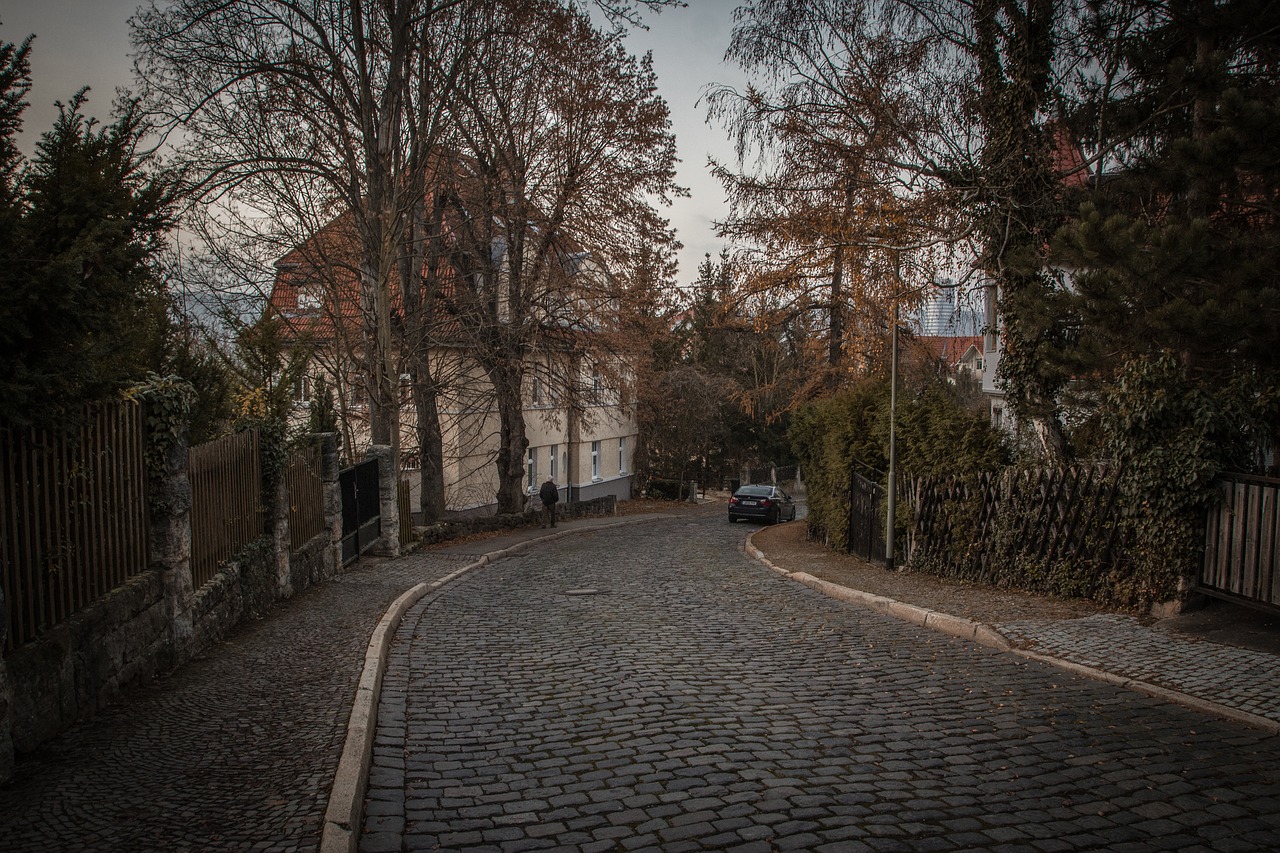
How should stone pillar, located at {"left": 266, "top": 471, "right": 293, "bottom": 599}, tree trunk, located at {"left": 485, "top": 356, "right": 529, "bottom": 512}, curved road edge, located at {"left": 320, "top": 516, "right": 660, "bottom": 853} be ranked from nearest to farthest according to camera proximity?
curved road edge, located at {"left": 320, "top": 516, "right": 660, "bottom": 853} → stone pillar, located at {"left": 266, "top": 471, "right": 293, "bottom": 599} → tree trunk, located at {"left": 485, "top": 356, "right": 529, "bottom": 512}

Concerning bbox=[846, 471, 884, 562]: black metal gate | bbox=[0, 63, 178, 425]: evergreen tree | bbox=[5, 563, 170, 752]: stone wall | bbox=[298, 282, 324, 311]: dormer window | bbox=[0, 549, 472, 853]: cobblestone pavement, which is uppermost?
bbox=[298, 282, 324, 311]: dormer window

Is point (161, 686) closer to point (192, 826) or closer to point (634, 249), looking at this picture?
point (192, 826)

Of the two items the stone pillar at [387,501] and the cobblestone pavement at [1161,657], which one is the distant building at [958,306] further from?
the stone pillar at [387,501]

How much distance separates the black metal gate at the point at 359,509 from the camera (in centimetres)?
1622

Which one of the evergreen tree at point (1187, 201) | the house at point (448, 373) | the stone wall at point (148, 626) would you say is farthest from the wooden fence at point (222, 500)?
the evergreen tree at point (1187, 201)

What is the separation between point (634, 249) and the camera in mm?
26125

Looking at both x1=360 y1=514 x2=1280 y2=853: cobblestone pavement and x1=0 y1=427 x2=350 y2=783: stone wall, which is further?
x1=0 y1=427 x2=350 y2=783: stone wall

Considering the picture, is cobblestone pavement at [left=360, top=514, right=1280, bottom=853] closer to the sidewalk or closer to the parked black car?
the sidewalk

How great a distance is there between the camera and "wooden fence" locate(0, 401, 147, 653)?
546 cm

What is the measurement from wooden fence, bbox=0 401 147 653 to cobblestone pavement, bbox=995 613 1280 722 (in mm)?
8149

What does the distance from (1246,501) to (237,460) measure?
35.4 ft

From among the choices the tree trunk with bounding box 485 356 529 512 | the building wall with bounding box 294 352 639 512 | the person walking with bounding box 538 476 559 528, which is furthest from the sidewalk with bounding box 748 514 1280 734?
the person walking with bounding box 538 476 559 528

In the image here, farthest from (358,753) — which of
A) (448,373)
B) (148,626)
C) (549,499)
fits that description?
(549,499)

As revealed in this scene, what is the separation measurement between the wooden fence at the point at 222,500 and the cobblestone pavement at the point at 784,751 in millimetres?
2134
